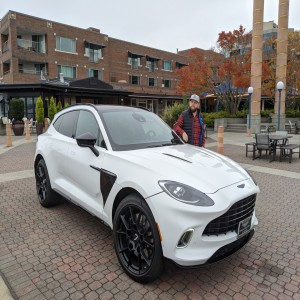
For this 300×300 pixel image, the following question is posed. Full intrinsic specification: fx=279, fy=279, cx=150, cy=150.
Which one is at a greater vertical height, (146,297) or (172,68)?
(172,68)

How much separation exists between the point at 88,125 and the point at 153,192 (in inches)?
69.2

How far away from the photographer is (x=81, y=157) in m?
3.62

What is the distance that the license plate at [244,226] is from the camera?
8.87ft

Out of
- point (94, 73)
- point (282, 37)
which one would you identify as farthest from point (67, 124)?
point (94, 73)

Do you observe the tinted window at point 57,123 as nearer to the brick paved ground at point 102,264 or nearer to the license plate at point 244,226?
the brick paved ground at point 102,264

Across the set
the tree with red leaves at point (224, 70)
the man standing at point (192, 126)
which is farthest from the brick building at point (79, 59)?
the man standing at point (192, 126)

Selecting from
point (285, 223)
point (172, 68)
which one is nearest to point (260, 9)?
point (285, 223)

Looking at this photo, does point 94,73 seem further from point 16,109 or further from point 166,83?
point 16,109

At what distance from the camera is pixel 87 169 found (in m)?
3.47

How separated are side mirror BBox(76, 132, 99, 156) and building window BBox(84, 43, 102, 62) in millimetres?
35417

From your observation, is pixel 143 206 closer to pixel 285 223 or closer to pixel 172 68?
pixel 285 223

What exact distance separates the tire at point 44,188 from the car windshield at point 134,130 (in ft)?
5.72

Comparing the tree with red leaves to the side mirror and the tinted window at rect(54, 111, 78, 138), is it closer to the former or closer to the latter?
the tinted window at rect(54, 111, 78, 138)

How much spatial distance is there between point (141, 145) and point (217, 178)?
1.09 meters
